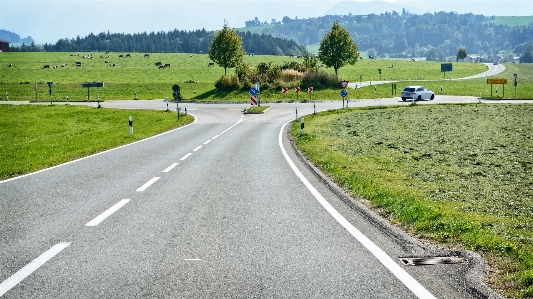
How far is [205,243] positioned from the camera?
5797mm

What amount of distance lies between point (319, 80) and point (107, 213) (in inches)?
2122

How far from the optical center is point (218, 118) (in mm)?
36250

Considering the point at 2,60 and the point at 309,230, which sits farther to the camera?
the point at 2,60

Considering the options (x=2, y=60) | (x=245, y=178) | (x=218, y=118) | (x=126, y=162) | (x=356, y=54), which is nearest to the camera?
(x=245, y=178)

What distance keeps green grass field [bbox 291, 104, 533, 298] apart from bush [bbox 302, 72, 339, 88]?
114 ft

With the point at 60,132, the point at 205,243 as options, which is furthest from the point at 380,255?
the point at 60,132

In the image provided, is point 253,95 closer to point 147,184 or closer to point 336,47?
point 147,184

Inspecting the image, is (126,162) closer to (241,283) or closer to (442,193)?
(442,193)

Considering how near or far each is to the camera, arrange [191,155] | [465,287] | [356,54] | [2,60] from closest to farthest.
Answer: [465,287] < [191,155] < [356,54] < [2,60]

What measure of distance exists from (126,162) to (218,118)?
74.0 feet

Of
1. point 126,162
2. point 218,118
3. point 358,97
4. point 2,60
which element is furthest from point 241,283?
point 2,60

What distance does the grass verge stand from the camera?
15.6 meters

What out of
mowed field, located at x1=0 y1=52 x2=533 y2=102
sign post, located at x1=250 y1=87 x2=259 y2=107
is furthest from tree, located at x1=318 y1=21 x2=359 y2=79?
sign post, located at x1=250 y1=87 x2=259 y2=107

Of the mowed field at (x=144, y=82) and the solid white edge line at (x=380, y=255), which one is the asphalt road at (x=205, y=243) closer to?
the solid white edge line at (x=380, y=255)
